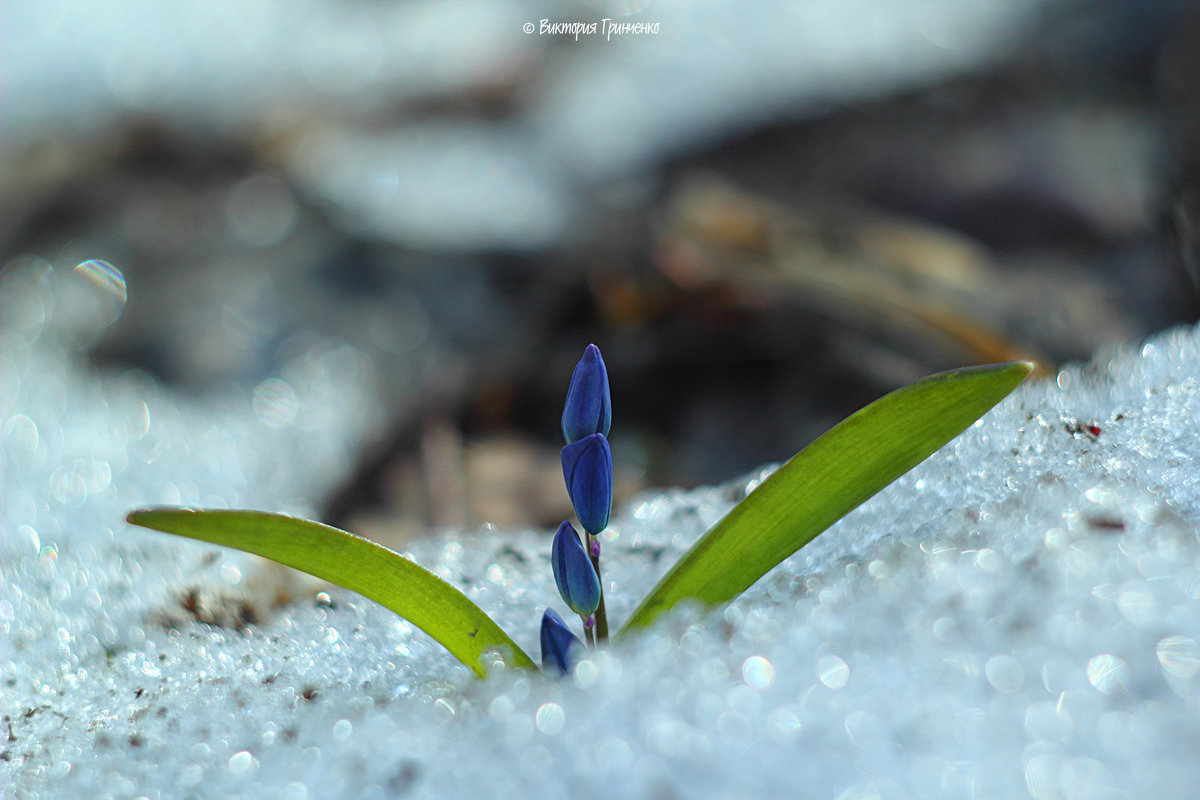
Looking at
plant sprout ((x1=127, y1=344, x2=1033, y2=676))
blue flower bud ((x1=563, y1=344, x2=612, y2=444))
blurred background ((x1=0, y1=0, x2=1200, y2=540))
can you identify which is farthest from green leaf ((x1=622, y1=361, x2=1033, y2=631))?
blurred background ((x1=0, y1=0, x2=1200, y2=540))

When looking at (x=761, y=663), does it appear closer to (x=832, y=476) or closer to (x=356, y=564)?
(x=832, y=476)

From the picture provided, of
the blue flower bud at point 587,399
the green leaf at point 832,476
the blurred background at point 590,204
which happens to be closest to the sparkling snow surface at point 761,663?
the green leaf at point 832,476

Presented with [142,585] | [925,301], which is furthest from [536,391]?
[142,585]

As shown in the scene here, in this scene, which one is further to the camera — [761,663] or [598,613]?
[598,613]

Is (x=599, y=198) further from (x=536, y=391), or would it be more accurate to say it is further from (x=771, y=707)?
(x=771, y=707)

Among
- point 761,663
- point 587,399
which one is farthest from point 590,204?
point 761,663
